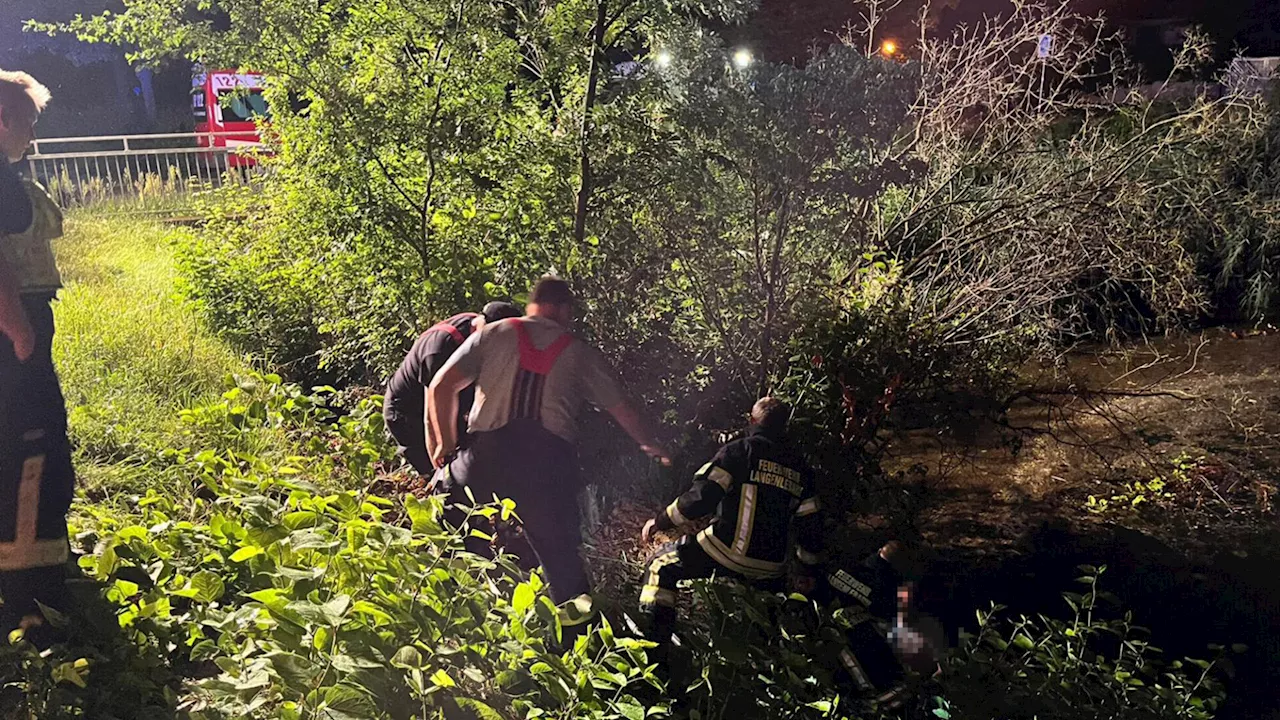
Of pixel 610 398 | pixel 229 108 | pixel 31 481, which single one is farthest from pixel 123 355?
pixel 610 398

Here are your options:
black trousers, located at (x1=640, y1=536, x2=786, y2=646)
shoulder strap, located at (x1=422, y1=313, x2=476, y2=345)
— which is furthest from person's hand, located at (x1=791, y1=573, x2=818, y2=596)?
shoulder strap, located at (x1=422, y1=313, x2=476, y2=345)

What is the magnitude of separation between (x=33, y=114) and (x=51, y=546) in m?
1.09

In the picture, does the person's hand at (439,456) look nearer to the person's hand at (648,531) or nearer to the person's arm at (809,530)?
the person's hand at (648,531)

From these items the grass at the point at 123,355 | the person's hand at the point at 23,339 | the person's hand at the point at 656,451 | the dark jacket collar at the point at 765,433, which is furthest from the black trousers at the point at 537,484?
the person's hand at the point at 23,339

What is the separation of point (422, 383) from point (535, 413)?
537 millimetres

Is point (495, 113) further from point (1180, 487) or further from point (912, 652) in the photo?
point (1180, 487)

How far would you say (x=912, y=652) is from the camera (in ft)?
9.60

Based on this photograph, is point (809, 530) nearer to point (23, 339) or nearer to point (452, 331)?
point (452, 331)

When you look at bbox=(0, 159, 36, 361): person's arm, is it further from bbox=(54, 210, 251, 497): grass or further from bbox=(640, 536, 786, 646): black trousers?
bbox=(640, 536, 786, 646): black trousers

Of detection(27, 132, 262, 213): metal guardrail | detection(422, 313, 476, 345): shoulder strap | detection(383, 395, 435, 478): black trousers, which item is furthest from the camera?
detection(383, 395, 435, 478): black trousers

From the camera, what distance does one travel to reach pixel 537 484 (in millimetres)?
2758

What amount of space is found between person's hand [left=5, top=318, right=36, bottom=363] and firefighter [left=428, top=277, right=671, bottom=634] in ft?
3.44

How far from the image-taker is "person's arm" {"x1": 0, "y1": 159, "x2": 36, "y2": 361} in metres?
2.10

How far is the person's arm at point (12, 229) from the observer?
2102mm
